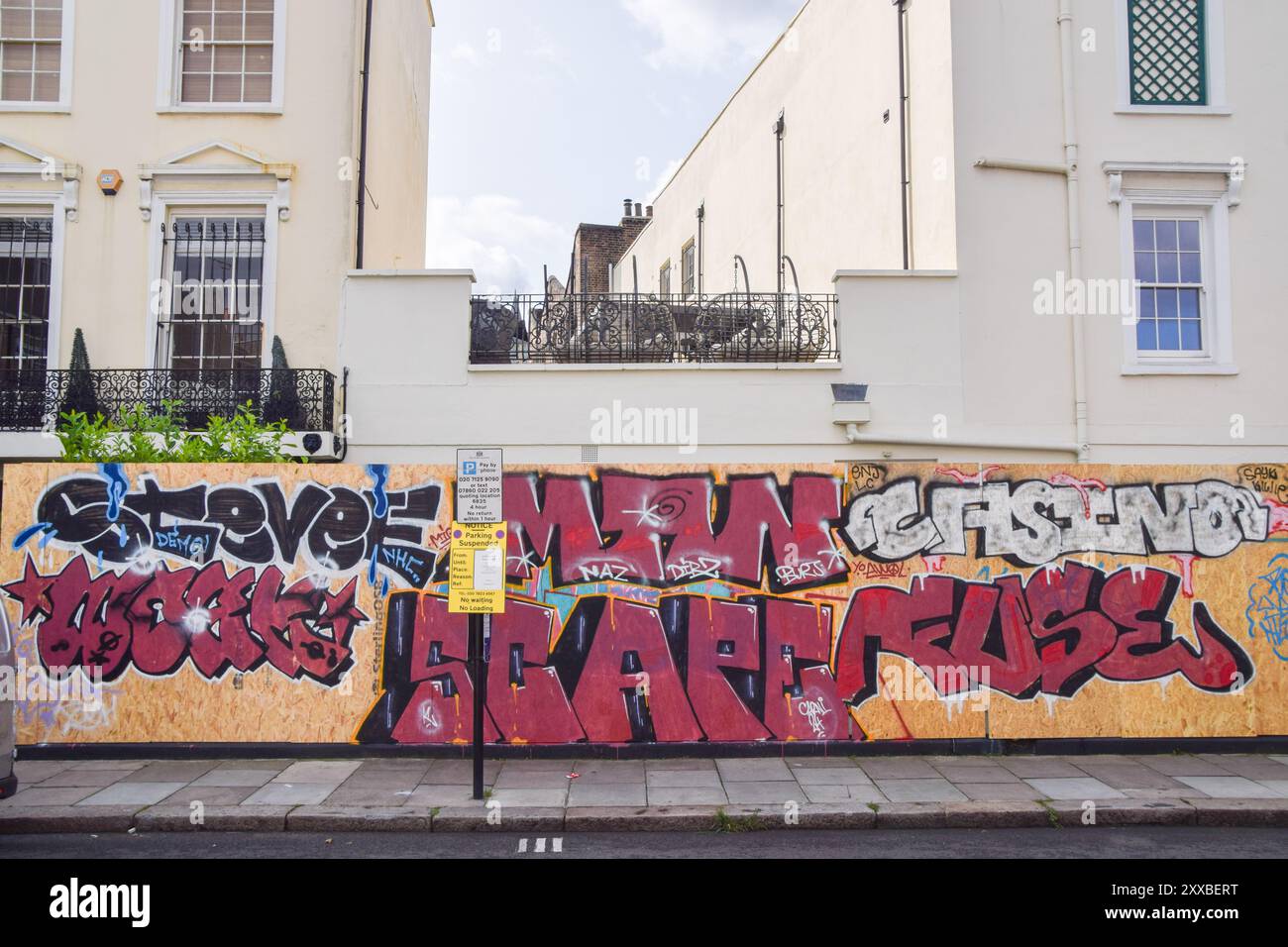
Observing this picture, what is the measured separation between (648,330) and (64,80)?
912 cm

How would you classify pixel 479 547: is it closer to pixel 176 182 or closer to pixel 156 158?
pixel 176 182

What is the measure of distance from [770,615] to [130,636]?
5959 mm

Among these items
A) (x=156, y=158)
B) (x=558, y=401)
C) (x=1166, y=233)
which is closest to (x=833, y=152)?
(x=1166, y=233)

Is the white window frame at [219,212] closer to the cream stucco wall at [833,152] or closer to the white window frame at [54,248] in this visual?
the white window frame at [54,248]

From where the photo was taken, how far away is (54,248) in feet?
45.4

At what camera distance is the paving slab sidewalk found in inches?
292

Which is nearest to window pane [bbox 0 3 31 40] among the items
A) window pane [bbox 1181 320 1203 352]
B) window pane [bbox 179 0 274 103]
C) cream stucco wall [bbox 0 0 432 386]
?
cream stucco wall [bbox 0 0 432 386]

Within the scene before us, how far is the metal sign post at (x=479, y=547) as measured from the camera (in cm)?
812

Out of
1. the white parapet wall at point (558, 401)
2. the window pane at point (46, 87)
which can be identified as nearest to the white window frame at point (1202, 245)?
the white parapet wall at point (558, 401)

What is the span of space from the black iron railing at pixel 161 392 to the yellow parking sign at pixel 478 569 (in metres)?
5.51

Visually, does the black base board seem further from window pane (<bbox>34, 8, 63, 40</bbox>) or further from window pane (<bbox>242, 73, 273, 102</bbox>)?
window pane (<bbox>34, 8, 63, 40</bbox>)

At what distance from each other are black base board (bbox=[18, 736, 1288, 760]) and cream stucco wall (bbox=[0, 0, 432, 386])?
607cm
